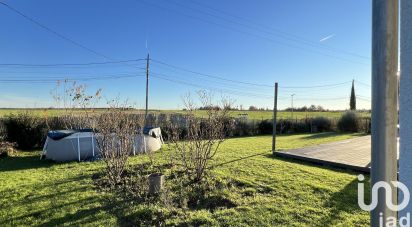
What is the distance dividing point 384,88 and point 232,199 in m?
4.27

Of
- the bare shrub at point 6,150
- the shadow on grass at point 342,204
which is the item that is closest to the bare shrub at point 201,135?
the shadow on grass at point 342,204

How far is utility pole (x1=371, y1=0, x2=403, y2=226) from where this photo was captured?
1292 mm

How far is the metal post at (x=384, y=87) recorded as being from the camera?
1.29 m

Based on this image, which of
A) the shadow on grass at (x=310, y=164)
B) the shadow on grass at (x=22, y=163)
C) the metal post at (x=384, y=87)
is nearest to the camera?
the metal post at (x=384, y=87)

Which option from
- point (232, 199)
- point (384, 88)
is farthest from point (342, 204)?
point (384, 88)

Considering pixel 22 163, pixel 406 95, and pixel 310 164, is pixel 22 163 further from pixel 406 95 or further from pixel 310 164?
pixel 406 95

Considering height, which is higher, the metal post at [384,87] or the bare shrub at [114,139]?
the metal post at [384,87]

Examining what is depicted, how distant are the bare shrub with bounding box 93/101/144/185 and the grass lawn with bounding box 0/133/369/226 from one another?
59 cm

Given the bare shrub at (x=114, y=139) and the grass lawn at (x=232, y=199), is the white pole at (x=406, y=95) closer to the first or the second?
the grass lawn at (x=232, y=199)

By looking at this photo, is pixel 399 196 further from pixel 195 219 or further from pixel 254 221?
pixel 195 219

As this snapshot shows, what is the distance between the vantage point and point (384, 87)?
1.30 meters

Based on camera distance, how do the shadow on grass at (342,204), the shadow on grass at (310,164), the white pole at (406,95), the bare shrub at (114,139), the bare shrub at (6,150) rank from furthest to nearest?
the bare shrub at (6,150)
the shadow on grass at (310,164)
the bare shrub at (114,139)
the shadow on grass at (342,204)
the white pole at (406,95)

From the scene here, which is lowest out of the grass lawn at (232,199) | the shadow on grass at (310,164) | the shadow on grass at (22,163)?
the shadow on grass at (22,163)

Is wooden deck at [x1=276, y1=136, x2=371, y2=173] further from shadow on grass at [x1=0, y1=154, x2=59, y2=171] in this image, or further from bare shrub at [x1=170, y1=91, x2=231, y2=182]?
shadow on grass at [x1=0, y1=154, x2=59, y2=171]
